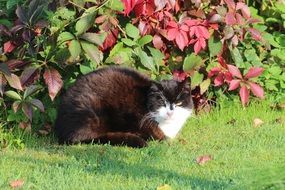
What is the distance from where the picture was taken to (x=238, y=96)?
7.62 metres

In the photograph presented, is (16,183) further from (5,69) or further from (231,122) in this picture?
(231,122)

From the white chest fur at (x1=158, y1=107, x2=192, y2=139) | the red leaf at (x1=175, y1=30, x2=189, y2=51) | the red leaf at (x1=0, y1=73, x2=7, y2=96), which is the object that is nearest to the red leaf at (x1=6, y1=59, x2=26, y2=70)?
the red leaf at (x1=0, y1=73, x2=7, y2=96)

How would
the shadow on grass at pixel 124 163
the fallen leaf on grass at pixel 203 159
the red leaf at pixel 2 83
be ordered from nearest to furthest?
1. the shadow on grass at pixel 124 163
2. the fallen leaf on grass at pixel 203 159
3. the red leaf at pixel 2 83

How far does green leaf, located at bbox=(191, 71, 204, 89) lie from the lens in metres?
7.17

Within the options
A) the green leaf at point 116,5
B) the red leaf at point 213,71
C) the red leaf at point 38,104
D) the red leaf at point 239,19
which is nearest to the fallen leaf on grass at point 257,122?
the red leaf at point 213,71

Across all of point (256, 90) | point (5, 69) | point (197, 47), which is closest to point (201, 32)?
point (197, 47)

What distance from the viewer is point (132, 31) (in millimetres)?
6945

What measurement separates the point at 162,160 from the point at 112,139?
72cm

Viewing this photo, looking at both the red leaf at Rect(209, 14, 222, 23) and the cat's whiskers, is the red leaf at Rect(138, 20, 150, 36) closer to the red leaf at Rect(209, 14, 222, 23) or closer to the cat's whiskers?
the red leaf at Rect(209, 14, 222, 23)

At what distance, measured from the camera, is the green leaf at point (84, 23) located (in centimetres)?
631

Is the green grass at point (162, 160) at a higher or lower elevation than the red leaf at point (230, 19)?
lower

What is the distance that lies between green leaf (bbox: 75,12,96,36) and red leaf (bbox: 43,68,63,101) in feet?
1.48

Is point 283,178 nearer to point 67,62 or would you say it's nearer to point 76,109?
point 76,109

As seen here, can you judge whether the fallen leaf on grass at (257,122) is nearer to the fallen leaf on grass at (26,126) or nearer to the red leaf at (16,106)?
the fallen leaf on grass at (26,126)
